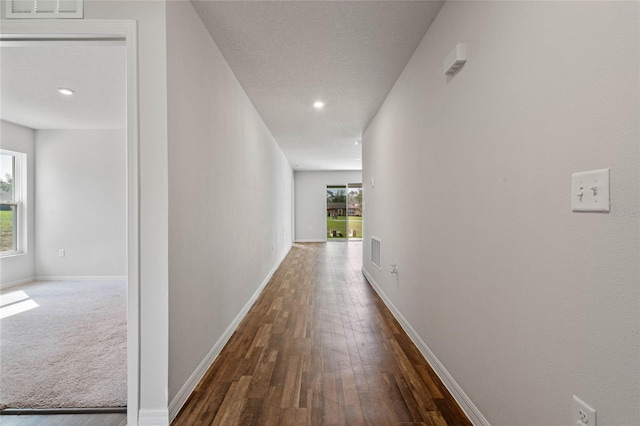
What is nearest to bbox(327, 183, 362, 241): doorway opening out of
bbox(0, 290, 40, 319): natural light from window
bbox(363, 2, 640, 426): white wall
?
bbox(0, 290, 40, 319): natural light from window

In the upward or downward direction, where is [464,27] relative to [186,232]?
upward

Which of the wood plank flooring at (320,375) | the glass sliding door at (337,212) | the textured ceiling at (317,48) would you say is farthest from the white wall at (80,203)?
the glass sliding door at (337,212)

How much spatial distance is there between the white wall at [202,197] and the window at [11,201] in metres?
4.51

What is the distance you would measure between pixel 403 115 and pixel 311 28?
1231mm

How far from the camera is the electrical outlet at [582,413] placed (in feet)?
3.14

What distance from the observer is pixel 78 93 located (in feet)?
12.7

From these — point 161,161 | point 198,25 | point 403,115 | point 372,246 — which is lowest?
point 372,246

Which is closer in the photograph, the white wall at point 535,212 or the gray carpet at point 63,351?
the white wall at point 535,212

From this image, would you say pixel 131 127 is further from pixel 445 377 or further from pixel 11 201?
pixel 11 201

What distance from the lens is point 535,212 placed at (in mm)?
1194

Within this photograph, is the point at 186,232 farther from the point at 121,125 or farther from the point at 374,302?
the point at 121,125

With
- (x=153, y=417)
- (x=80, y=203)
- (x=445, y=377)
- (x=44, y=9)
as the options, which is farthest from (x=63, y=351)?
(x=80, y=203)

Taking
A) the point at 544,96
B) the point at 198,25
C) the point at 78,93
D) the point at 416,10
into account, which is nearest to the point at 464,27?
the point at 416,10

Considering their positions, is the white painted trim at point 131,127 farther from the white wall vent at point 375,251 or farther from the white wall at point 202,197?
the white wall vent at point 375,251
